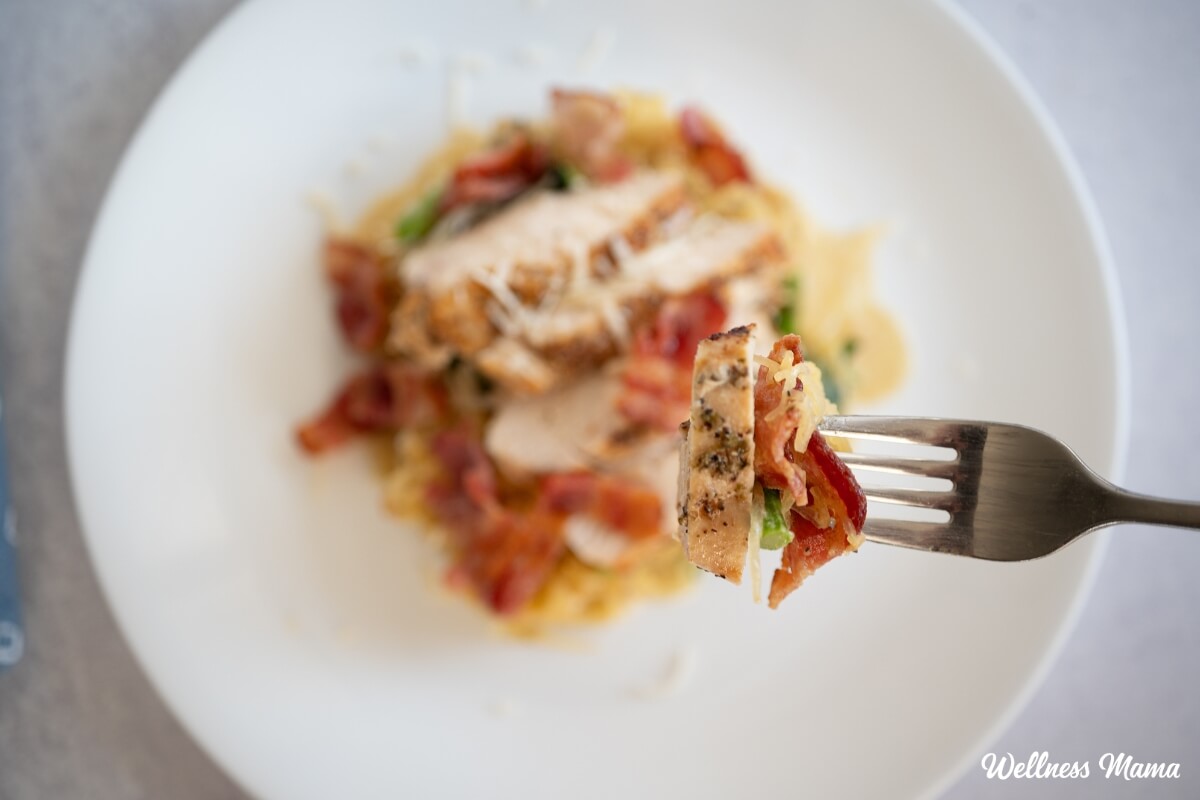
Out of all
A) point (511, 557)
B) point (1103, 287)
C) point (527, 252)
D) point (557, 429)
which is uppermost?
point (1103, 287)

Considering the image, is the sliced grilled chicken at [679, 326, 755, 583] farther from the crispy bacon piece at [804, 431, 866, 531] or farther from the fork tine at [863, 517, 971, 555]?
the fork tine at [863, 517, 971, 555]

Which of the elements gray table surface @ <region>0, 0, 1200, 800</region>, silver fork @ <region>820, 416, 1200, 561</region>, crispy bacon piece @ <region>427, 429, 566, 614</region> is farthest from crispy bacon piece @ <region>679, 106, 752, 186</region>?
silver fork @ <region>820, 416, 1200, 561</region>

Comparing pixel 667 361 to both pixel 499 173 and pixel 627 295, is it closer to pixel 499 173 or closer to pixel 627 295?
pixel 627 295

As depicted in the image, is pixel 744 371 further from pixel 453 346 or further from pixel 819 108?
pixel 819 108

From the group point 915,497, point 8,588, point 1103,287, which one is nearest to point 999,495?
point 915,497

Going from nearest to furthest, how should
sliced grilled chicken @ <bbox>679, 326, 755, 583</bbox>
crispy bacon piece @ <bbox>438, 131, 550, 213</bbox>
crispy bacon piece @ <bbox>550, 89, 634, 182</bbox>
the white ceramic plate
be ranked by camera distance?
sliced grilled chicken @ <bbox>679, 326, 755, 583</bbox> < the white ceramic plate < crispy bacon piece @ <bbox>550, 89, 634, 182</bbox> < crispy bacon piece @ <bbox>438, 131, 550, 213</bbox>

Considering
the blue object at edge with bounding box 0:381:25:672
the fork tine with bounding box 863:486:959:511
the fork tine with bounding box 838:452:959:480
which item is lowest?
the blue object at edge with bounding box 0:381:25:672
